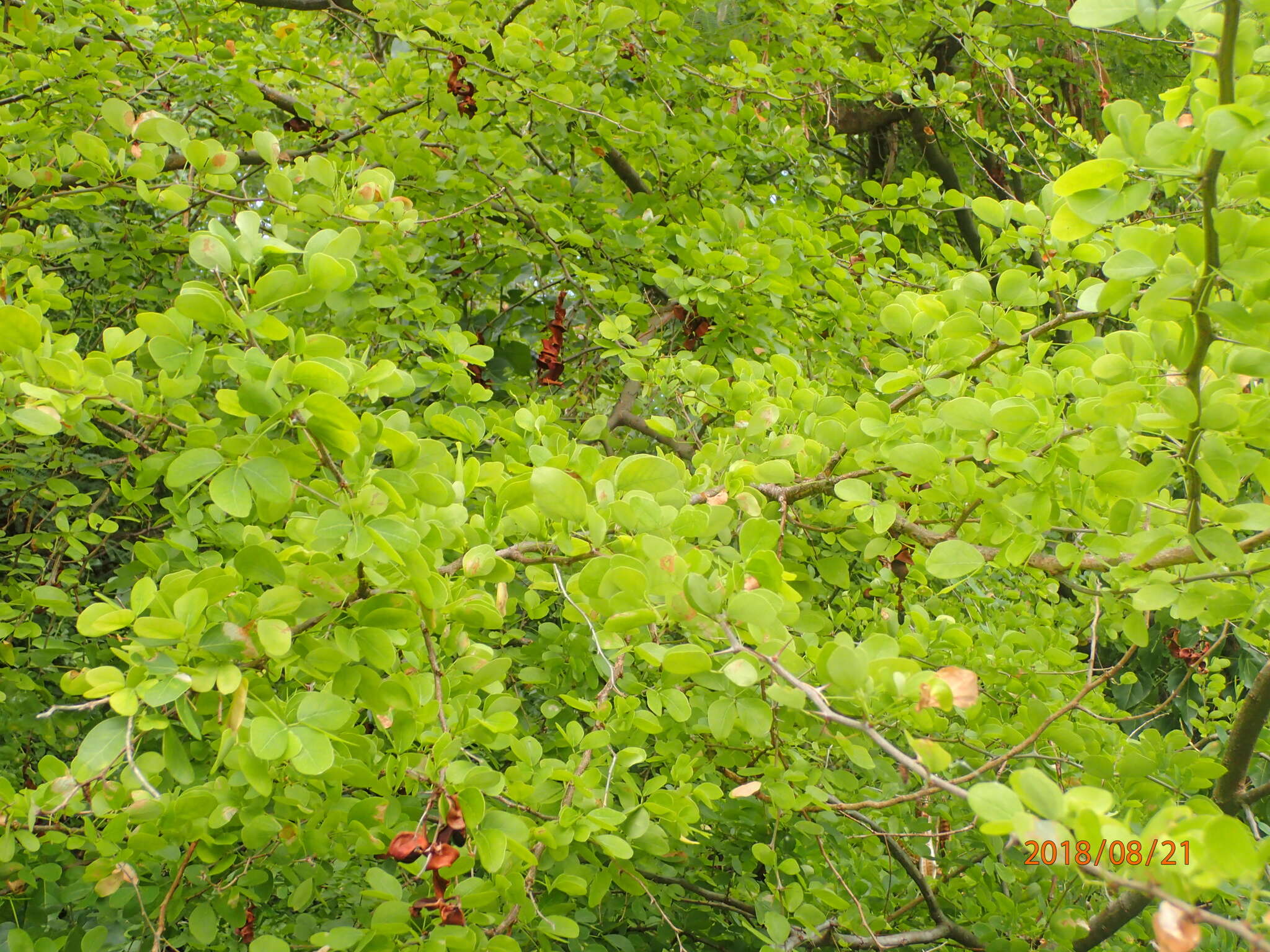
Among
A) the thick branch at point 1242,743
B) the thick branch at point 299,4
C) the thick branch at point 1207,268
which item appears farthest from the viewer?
the thick branch at point 299,4

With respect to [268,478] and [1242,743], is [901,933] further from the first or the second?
[268,478]

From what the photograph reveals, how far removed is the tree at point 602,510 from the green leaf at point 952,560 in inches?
0.4

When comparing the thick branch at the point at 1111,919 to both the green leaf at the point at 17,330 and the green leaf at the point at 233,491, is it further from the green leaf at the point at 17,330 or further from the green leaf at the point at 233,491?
the green leaf at the point at 17,330

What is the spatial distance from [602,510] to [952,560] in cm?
41

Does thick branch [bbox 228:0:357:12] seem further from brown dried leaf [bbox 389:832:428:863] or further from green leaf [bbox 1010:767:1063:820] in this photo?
green leaf [bbox 1010:767:1063:820]

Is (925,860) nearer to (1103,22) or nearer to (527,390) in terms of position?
(527,390)

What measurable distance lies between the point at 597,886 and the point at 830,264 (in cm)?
169

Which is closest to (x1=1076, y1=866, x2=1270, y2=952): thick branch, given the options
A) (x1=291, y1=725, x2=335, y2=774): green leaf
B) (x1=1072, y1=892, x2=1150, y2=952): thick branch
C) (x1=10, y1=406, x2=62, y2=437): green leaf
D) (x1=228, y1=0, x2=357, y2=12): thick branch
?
(x1=291, y1=725, x2=335, y2=774): green leaf

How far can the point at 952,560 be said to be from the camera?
3.47 feet

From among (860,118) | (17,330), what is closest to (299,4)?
(860,118)

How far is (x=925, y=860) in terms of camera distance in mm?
2234

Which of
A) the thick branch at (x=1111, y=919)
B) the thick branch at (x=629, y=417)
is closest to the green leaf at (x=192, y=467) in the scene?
the thick branch at (x=1111, y=919)

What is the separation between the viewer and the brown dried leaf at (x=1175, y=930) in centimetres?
47

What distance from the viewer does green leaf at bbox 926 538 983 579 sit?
105cm
